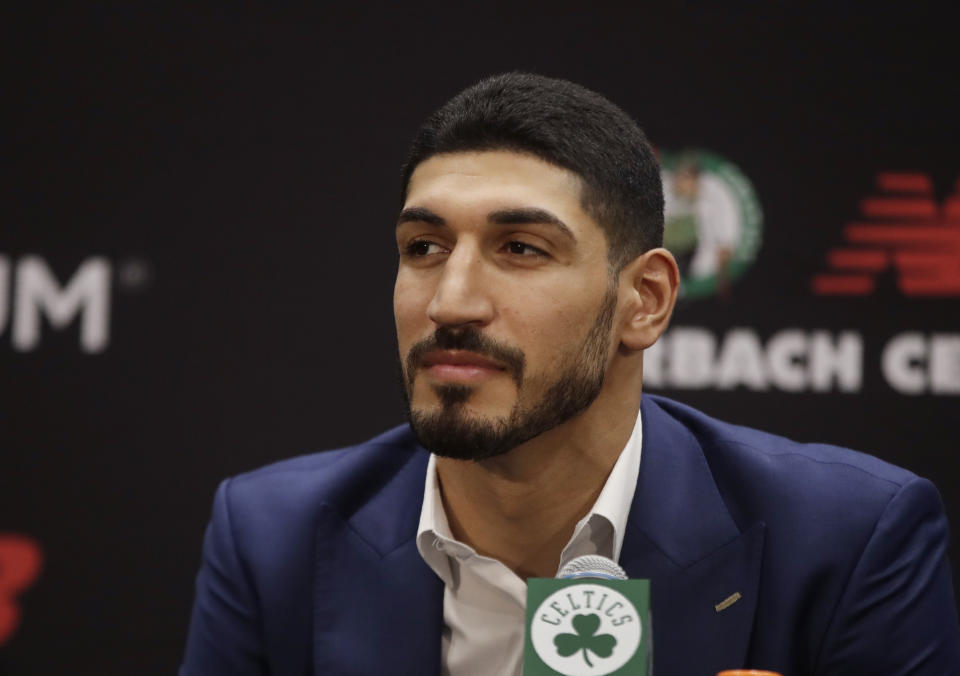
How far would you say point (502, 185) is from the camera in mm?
1761

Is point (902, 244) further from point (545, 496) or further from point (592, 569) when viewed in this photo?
point (592, 569)

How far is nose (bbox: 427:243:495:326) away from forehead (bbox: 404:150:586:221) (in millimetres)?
85

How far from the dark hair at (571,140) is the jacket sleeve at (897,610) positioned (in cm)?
60

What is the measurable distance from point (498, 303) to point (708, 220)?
172 centimetres

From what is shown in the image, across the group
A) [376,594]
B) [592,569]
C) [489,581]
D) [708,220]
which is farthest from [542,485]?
[708,220]

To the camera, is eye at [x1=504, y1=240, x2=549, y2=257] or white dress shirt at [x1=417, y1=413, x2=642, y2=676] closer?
eye at [x1=504, y1=240, x2=549, y2=257]

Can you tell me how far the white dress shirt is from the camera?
1915 mm

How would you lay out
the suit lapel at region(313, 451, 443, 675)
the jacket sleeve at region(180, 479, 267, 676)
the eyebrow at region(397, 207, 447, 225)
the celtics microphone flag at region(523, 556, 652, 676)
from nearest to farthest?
the celtics microphone flag at region(523, 556, 652, 676)
the eyebrow at region(397, 207, 447, 225)
the suit lapel at region(313, 451, 443, 675)
the jacket sleeve at region(180, 479, 267, 676)

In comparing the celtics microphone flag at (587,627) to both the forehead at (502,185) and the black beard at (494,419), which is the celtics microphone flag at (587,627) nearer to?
the black beard at (494,419)

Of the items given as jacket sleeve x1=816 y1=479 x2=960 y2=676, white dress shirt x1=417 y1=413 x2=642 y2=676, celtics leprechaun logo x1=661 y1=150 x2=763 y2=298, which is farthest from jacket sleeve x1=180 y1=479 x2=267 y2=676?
celtics leprechaun logo x1=661 y1=150 x2=763 y2=298

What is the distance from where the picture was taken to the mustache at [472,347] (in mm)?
1671

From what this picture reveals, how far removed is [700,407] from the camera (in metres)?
3.26

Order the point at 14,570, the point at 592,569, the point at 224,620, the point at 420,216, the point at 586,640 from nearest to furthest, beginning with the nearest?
the point at 586,640
the point at 592,569
the point at 420,216
the point at 224,620
the point at 14,570

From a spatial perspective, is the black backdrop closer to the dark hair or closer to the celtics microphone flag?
the dark hair
